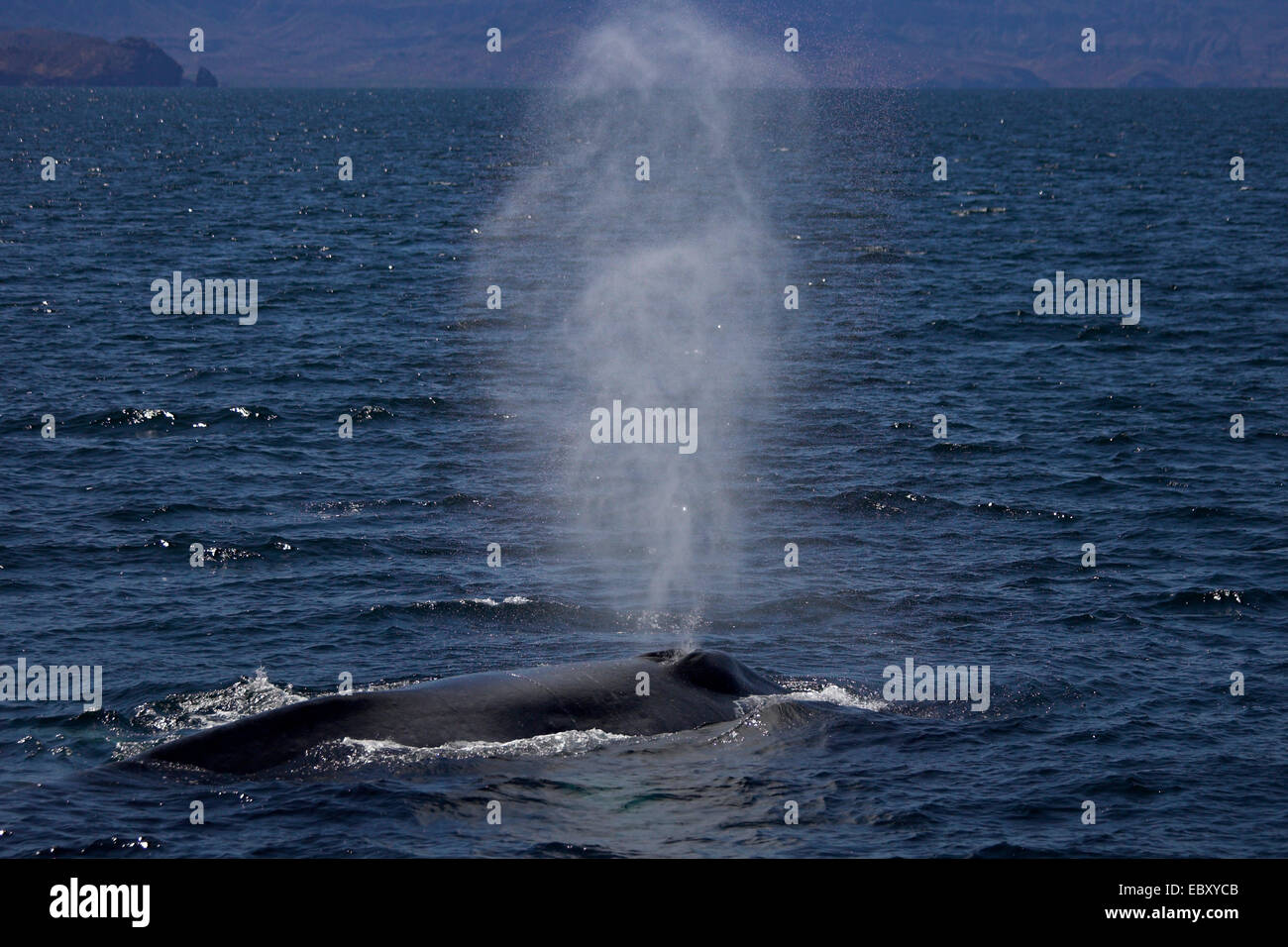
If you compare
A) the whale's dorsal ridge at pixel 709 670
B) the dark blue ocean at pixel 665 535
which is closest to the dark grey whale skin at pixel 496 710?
the whale's dorsal ridge at pixel 709 670

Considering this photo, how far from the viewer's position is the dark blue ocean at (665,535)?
17.6 metres

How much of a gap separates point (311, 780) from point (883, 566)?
572 inches

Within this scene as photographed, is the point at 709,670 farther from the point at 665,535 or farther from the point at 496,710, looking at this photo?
the point at 665,535

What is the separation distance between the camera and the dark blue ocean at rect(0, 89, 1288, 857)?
1759 cm

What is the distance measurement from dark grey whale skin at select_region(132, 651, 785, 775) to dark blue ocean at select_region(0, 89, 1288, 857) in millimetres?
310

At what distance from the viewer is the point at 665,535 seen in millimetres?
31844

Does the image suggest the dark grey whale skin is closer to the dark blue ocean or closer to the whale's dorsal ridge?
the whale's dorsal ridge

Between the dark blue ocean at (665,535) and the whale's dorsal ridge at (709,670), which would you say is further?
the whale's dorsal ridge at (709,670)

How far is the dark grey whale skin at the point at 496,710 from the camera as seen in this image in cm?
1759

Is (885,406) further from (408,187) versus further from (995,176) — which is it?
(995,176)

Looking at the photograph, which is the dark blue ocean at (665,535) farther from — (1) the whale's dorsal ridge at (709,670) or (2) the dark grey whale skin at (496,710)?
(1) the whale's dorsal ridge at (709,670)

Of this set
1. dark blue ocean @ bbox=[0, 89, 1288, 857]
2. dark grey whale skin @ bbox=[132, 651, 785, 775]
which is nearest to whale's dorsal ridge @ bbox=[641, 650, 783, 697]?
dark grey whale skin @ bbox=[132, 651, 785, 775]

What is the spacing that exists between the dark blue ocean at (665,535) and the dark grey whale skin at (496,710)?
1.02 feet

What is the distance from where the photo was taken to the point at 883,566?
29141 millimetres
